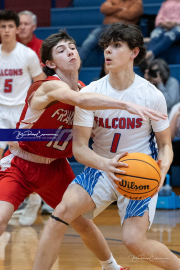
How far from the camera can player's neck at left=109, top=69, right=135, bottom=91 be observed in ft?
10.7

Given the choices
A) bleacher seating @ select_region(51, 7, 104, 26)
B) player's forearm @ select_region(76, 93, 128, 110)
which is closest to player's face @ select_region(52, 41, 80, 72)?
player's forearm @ select_region(76, 93, 128, 110)

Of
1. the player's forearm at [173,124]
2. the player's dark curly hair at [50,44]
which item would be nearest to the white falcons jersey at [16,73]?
the player's forearm at [173,124]

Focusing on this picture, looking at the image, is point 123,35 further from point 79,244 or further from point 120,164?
point 79,244

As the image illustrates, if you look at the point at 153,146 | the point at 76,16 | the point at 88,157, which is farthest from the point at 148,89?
the point at 76,16

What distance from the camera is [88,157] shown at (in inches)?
119

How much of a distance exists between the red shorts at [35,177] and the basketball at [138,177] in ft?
2.39

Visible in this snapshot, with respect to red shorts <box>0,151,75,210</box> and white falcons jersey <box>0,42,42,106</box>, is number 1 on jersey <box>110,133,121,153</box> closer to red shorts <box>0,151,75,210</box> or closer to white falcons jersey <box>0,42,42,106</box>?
red shorts <box>0,151,75,210</box>

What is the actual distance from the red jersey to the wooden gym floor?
1.13 m

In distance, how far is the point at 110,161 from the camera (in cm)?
283

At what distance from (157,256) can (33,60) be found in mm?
3780

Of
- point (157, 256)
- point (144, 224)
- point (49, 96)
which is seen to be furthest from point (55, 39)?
point (157, 256)

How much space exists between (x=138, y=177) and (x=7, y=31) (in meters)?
4.00

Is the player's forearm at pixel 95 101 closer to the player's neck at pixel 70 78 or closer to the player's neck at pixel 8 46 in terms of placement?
the player's neck at pixel 70 78

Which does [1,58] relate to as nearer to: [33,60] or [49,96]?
[33,60]
